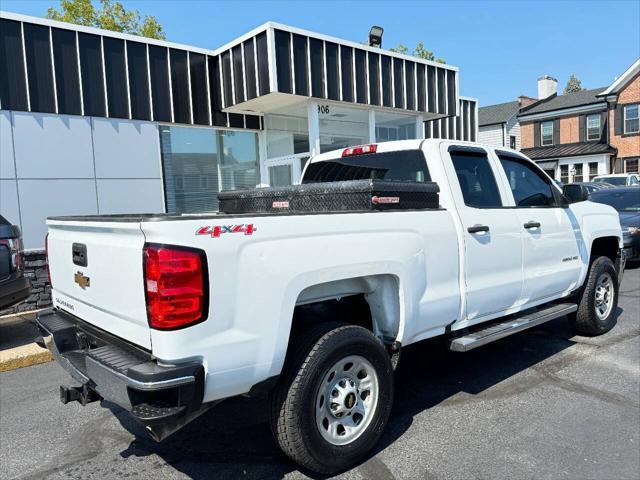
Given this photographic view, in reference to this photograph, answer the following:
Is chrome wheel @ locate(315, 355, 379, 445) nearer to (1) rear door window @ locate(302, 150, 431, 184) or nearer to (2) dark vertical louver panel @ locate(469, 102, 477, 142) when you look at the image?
(1) rear door window @ locate(302, 150, 431, 184)

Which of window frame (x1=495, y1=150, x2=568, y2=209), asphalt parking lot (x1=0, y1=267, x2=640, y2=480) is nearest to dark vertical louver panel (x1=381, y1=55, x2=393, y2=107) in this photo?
window frame (x1=495, y1=150, x2=568, y2=209)

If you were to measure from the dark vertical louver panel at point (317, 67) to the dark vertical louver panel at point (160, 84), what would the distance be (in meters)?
2.87

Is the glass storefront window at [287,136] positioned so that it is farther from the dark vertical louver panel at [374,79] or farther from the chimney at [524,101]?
the chimney at [524,101]

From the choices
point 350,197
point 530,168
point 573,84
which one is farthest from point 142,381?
point 573,84

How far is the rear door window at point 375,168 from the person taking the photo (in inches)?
159

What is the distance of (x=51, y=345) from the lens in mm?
3287

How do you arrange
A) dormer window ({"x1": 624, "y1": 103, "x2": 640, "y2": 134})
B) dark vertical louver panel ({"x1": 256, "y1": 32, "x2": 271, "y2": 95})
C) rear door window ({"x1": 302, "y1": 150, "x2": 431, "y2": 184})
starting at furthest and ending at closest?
1. dormer window ({"x1": 624, "y1": 103, "x2": 640, "y2": 134})
2. dark vertical louver panel ({"x1": 256, "y1": 32, "x2": 271, "y2": 95})
3. rear door window ({"x1": 302, "y1": 150, "x2": 431, "y2": 184})

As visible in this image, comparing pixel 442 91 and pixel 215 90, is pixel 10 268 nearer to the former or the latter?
pixel 215 90

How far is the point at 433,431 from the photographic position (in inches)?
138

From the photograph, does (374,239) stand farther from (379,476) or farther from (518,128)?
(518,128)

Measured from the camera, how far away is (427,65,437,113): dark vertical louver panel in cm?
1265

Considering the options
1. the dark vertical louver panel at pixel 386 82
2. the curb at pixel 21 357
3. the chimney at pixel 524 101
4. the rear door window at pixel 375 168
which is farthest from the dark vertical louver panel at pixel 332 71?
the chimney at pixel 524 101

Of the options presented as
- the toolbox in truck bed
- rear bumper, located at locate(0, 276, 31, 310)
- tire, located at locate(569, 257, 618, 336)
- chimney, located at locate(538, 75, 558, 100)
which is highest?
chimney, located at locate(538, 75, 558, 100)

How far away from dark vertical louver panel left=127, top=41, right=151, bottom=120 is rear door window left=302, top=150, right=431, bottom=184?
609 centimetres
